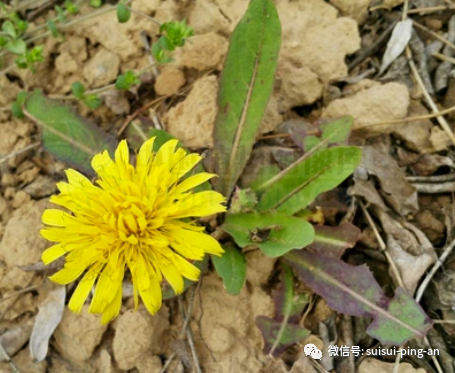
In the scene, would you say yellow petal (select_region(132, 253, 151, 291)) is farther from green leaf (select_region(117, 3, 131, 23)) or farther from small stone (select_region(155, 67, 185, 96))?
green leaf (select_region(117, 3, 131, 23))

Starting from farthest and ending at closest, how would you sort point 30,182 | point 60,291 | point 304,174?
point 30,182 → point 60,291 → point 304,174

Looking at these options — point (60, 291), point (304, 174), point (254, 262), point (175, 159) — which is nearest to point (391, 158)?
point (304, 174)

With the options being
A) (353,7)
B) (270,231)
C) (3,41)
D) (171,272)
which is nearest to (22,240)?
(171,272)

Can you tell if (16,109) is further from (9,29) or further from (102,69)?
(102,69)

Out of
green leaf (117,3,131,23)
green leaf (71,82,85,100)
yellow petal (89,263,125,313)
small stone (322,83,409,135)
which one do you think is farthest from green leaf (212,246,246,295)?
green leaf (117,3,131,23)

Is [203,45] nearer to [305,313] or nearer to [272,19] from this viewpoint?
[272,19]

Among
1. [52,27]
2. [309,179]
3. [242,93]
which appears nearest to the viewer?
[309,179]

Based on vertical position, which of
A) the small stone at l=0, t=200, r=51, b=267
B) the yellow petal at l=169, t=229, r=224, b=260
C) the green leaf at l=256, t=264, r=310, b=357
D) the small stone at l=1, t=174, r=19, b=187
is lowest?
the green leaf at l=256, t=264, r=310, b=357
